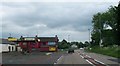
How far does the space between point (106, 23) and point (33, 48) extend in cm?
3308

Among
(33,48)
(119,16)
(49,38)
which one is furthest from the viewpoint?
(49,38)

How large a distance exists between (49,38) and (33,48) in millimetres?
13048

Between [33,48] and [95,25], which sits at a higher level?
[95,25]

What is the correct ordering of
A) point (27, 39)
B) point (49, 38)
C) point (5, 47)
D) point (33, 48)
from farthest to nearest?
point (49, 38) → point (33, 48) → point (27, 39) → point (5, 47)

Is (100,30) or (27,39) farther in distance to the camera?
(100,30)

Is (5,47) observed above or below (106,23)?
below

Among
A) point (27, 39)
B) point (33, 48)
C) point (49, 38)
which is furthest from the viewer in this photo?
point (49, 38)

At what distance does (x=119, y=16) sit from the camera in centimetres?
6044

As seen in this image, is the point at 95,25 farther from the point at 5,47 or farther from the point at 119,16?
the point at 119,16

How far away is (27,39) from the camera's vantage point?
112062 mm

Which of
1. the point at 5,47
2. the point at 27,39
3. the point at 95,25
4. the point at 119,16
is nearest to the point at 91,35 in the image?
the point at 95,25

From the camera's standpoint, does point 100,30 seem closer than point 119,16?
No

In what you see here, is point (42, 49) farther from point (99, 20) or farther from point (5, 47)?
point (5, 47)

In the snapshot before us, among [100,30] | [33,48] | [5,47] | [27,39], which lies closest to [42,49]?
[33,48]
